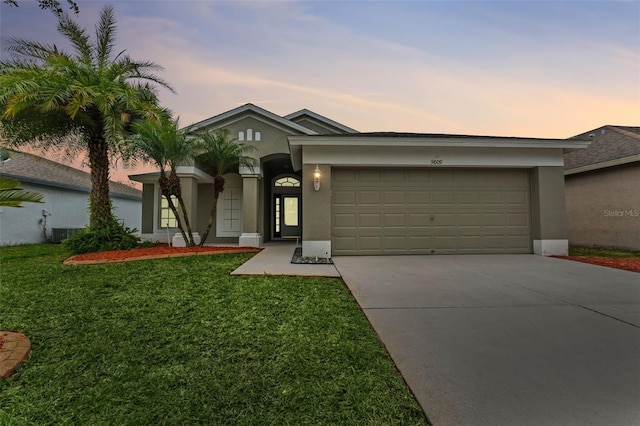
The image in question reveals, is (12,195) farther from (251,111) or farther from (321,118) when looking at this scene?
A: (321,118)

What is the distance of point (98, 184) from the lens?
9.11m

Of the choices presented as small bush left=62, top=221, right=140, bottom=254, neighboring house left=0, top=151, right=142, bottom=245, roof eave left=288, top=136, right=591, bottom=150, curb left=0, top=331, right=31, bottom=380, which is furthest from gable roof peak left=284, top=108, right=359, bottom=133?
curb left=0, top=331, right=31, bottom=380

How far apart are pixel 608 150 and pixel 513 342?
12.6 metres

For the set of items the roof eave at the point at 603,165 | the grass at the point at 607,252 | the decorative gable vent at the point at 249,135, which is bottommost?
the grass at the point at 607,252

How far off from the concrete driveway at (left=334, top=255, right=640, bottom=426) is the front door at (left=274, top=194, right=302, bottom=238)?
9.36 m

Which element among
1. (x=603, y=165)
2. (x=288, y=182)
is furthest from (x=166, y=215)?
(x=603, y=165)

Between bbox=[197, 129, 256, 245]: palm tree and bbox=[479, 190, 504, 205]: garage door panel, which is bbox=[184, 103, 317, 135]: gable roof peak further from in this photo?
bbox=[479, 190, 504, 205]: garage door panel

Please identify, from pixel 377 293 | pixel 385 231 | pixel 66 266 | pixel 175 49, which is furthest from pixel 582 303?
pixel 175 49

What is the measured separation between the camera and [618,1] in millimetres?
6895

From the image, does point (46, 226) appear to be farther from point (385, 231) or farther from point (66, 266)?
point (385, 231)

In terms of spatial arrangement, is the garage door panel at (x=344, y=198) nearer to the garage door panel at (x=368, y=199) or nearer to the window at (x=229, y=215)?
the garage door panel at (x=368, y=199)

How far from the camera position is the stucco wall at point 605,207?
9453 mm

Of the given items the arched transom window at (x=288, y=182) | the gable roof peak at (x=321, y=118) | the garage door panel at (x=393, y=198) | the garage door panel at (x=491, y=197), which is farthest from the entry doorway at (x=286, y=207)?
the garage door panel at (x=491, y=197)

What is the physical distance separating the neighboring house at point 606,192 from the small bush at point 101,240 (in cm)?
1625
